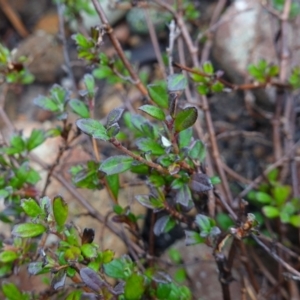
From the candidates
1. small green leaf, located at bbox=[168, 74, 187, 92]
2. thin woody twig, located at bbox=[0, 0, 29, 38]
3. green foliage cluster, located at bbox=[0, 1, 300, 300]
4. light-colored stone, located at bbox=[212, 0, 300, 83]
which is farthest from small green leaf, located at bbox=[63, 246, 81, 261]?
thin woody twig, located at bbox=[0, 0, 29, 38]

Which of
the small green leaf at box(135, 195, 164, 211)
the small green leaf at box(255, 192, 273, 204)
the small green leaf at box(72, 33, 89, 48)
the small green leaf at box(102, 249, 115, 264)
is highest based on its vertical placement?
the small green leaf at box(72, 33, 89, 48)

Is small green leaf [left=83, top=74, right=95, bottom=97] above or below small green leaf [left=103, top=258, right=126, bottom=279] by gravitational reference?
above

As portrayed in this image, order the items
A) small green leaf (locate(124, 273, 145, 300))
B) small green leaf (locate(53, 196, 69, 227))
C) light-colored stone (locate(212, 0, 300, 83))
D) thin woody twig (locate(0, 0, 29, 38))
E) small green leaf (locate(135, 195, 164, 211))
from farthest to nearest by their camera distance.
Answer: thin woody twig (locate(0, 0, 29, 38)) < light-colored stone (locate(212, 0, 300, 83)) < small green leaf (locate(135, 195, 164, 211)) < small green leaf (locate(53, 196, 69, 227)) < small green leaf (locate(124, 273, 145, 300))

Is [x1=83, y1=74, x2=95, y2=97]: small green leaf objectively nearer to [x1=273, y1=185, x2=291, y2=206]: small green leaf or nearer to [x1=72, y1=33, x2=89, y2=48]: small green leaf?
[x1=72, y1=33, x2=89, y2=48]: small green leaf

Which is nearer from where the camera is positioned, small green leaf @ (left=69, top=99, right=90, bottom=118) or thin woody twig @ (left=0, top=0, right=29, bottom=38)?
small green leaf @ (left=69, top=99, right=90, bottom=118)

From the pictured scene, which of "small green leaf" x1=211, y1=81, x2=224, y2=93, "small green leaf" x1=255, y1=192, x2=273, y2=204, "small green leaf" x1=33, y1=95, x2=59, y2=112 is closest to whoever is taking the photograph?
"small green leaf" x1=33, y1=95, x2=59, y2=112

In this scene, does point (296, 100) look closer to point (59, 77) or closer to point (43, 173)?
point (43, 173)
